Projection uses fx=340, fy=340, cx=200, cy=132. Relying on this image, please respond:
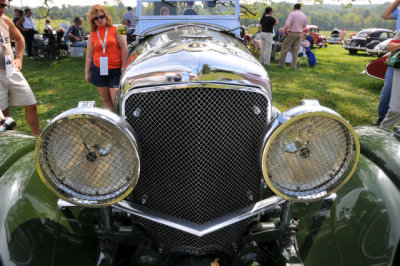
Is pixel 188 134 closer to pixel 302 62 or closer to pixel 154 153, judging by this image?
pixel 154 153

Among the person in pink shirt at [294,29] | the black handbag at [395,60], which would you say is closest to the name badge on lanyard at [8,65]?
the black handbag at [395,60]

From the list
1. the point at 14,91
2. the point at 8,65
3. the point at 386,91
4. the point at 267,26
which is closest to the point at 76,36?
the point at 267,26

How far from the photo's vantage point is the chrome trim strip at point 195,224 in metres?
1.82

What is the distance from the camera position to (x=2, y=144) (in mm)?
2355

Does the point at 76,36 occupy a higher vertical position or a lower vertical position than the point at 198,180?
higher

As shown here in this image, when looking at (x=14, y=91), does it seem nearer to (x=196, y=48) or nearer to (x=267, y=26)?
(x=196, y=48)

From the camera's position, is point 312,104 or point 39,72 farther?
point 39,72

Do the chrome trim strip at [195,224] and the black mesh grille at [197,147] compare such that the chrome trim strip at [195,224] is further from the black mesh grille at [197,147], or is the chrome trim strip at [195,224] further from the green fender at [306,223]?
the green fender at [306,223]

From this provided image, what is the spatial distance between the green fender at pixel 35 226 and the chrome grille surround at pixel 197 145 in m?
0.38

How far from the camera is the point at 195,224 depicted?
189 cm

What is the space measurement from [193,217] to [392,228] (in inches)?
43.2

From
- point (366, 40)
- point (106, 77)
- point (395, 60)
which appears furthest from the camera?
point (366, 40)

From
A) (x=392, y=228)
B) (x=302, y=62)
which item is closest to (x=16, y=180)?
(x=392, y=228)

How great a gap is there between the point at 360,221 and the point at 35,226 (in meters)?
1.79
